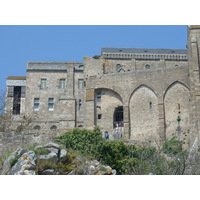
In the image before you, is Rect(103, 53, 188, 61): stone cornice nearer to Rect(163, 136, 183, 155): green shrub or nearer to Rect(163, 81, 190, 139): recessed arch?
Rect(163, 81, 190, 139): recessed arch

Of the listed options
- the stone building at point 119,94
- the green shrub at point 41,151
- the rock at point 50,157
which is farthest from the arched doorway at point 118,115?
the rock at point 50,157

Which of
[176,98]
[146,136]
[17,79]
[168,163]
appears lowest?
[168,163]

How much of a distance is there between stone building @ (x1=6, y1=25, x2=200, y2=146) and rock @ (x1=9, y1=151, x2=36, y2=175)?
17.2 m

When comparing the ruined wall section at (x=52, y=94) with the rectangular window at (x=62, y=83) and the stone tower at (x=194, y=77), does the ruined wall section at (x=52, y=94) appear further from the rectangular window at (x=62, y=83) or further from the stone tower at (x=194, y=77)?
the stone tower at (x=194, y=77)

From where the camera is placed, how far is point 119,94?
43250mm

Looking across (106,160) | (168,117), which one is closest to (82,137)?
(106,160)

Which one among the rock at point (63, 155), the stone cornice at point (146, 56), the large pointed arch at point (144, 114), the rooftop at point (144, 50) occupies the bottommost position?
the rock at point (63, 155)

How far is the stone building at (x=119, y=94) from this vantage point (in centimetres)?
4059

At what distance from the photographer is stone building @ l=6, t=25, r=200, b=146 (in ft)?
133

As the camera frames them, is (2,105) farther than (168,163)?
Yes

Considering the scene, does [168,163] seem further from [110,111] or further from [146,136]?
[110,111]

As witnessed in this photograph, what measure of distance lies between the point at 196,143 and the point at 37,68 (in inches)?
747

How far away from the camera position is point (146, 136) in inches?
1593

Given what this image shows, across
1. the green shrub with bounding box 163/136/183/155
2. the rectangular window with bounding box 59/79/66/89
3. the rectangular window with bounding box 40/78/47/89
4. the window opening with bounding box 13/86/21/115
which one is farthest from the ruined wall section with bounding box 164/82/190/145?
the window opening with bounding box 13/86/21/115
